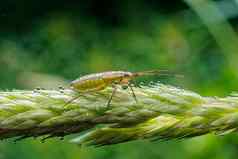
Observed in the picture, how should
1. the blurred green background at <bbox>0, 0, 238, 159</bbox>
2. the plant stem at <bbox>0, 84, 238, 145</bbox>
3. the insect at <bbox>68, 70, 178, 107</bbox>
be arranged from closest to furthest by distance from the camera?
1. the plant stem at <bbox>0, 84, 238, 145</bbox>
2. the insect at <bbox>68, 70, 178, 107</bbox>
3. the blurred green background at <bbox>0, 0, 238, 159</bbox>

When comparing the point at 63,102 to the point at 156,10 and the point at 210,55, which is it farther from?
the point at 156,10

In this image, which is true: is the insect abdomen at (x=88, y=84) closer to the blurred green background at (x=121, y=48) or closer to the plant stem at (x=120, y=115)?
the plant stem at (x=120, y=115)

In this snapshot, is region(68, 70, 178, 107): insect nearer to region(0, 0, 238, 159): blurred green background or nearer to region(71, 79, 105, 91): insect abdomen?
region(71, 79, 105, 91): insect abdomen

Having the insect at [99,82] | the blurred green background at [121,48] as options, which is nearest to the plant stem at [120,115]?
the insect at [99,82]

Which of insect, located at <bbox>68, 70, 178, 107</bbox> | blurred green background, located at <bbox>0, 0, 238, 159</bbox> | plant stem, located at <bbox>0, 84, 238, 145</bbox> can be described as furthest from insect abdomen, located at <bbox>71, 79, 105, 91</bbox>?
blurred green background, located at <bbox>0, 0, 238, 159</bbox>

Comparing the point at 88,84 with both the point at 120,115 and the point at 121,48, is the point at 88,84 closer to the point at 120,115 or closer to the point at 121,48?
the point at 120,115

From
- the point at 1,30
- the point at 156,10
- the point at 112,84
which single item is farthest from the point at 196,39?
the point at 112,84

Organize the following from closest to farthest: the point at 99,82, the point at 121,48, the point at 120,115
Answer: the point at 120,115, the point at 99,82, the point at 121,48

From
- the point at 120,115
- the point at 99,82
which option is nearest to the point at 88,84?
the point at 99,82
